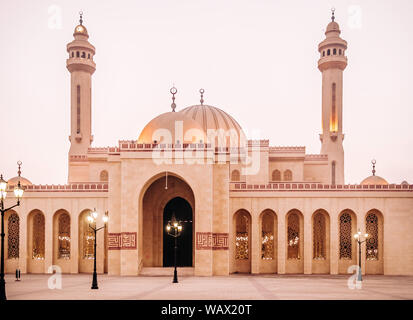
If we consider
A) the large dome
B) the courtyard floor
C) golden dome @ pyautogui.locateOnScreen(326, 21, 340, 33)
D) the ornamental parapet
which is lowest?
the courtyard floor

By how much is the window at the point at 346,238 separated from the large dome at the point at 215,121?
10858 mm

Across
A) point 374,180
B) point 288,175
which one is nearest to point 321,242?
point 288,175

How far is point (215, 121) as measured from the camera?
36.1 metres

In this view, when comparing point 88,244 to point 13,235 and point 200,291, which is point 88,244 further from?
point 200,291

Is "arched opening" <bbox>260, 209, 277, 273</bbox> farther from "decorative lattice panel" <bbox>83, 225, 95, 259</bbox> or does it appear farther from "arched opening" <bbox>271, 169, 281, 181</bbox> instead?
"decorative lattice panel" <bbox>83, 225, 95, 259</bbox>

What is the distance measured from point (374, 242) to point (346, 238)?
169 cm

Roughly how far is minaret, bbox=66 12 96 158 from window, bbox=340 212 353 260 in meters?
19.7

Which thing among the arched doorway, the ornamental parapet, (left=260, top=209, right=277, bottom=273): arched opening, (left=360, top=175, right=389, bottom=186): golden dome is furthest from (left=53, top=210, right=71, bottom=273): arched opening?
(left=360, top=175, right=389, bottom=186): golden dome

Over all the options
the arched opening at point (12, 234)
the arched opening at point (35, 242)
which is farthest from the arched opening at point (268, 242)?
the arched opening at point (12, 234)

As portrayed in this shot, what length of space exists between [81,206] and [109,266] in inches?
169

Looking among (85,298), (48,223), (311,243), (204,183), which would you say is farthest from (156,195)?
(85,298)

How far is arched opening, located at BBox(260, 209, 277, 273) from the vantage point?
91.8 ft

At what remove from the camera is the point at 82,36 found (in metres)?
36.2
